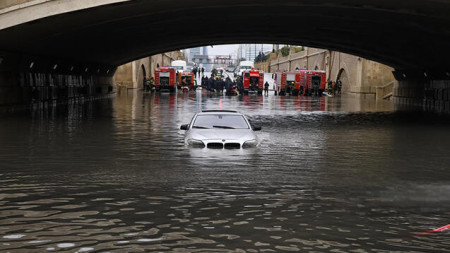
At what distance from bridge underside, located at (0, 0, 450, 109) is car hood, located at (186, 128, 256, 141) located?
8.72 meters

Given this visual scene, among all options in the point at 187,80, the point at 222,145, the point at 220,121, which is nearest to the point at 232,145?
the point at 222,145

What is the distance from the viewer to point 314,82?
73.9m

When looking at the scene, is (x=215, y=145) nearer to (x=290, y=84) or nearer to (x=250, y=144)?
(x=250, y=144)

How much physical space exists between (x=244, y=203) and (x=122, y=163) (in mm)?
5085

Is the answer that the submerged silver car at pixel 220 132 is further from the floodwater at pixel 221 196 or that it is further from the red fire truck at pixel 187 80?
the red fire truck at pixel 187 80

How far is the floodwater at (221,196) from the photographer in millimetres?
7074

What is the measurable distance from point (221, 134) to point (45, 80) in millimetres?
26512

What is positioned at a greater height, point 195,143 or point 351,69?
point 351,69

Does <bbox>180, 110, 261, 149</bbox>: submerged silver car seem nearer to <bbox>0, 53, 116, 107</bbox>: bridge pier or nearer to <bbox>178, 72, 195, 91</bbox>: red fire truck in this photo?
<bbox>0, 53, 116, 107</bbox>: bridge pier

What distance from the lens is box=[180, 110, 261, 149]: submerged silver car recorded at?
15.5m

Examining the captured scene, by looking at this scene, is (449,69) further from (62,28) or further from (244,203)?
(244,203)

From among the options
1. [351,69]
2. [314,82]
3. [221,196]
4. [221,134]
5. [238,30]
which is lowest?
[221,196]

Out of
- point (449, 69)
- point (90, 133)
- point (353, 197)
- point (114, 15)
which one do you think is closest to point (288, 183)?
point (353, 197)

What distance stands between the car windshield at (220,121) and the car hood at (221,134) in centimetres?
38
